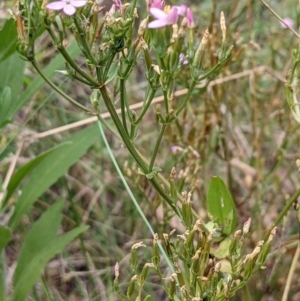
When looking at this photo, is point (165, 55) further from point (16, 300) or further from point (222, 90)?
point (222, 90)

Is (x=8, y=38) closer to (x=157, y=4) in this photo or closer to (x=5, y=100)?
(x=5, y=100)

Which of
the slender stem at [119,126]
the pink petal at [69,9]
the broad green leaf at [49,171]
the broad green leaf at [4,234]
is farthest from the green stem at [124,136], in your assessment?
the broad green leaf at [49,171]

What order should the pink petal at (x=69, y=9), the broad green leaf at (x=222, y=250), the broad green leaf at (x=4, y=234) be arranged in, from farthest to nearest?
the broad green leaf at (x=4, y=234) → the broad green leaf at (x=222, y=250) → the pink petal at (x=69, y=9)

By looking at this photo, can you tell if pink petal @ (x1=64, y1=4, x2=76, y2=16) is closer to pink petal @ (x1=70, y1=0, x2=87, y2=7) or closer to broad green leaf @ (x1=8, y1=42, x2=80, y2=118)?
pink petal @ (x1=70, y1=0, x2=87, y2=7)

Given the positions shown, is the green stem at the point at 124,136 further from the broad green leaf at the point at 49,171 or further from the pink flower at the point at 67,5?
the broad green leaf at the point at 49,171

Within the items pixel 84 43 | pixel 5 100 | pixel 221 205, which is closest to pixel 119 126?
pixel 84 43

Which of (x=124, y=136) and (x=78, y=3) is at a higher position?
(x=78, y=3)
